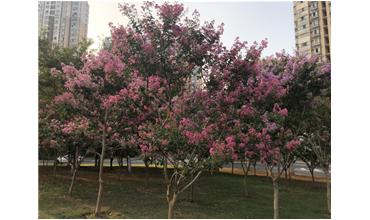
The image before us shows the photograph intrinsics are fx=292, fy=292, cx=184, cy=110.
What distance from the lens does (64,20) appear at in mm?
8500

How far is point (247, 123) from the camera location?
5.43 m

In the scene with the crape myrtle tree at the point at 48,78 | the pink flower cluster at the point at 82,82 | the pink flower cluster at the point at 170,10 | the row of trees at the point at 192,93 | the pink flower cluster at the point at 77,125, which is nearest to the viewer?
the row of trees at the point at 192,93

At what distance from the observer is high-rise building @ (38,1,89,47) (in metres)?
6.92

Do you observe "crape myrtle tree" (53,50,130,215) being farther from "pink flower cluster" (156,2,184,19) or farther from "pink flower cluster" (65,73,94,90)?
"pink flower cluster" (156,2,184,19)

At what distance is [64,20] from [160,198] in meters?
5.82

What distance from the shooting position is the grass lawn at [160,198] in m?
6.77

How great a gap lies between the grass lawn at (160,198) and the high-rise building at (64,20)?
3.72 metres

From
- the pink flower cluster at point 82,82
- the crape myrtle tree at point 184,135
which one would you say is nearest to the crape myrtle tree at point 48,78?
the pink flower cluster at point 82,82

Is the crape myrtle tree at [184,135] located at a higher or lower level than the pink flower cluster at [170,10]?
lower

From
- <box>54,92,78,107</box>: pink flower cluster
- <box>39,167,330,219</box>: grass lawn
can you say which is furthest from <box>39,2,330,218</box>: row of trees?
<box>39,167,330,219</box>: grass lawn

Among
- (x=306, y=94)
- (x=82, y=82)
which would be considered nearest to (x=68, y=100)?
(x=82, y=82)

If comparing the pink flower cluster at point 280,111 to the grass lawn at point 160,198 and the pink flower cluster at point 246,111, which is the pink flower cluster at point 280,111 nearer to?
the pink flower cluster at point 246,111
